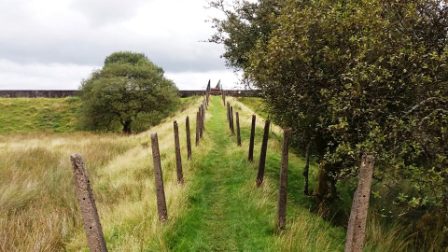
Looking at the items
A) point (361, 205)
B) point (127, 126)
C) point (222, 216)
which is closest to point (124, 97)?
point (127, 126)

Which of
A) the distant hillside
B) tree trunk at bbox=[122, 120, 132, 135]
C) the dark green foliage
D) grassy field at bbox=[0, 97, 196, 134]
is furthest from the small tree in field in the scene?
the dark green foliage

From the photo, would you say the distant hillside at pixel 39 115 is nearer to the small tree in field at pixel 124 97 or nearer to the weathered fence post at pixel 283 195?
the small tree in field at pixel 124 97

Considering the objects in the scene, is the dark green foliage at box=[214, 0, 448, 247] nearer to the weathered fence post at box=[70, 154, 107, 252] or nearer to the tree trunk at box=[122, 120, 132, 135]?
the weathered fence post at box=[70, 154, 107, 252]

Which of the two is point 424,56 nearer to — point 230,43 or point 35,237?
point 35,237

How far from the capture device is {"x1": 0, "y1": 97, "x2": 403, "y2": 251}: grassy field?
309 inches

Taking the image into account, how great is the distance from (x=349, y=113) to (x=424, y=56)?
1834mm

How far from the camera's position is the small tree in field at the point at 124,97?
46469mm

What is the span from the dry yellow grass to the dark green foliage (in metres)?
3.71

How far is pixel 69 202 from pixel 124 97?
3771cm

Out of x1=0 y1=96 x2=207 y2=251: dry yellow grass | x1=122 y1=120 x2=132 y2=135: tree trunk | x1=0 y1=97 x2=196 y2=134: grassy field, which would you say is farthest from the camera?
x1=0 y1=97 x2=196 y2=134: grassy field

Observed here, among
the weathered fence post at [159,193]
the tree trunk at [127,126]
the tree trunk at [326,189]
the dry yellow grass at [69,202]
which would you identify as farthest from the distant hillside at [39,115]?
the weathered fence post at [159,193]

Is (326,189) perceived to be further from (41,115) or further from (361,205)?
(41,115)

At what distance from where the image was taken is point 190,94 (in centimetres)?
7869

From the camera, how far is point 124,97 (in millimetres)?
47344
